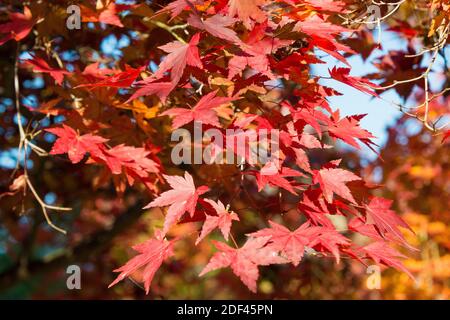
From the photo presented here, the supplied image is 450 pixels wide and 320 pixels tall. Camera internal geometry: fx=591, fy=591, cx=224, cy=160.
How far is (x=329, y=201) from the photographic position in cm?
162

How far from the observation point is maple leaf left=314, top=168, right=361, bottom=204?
5.33 ft

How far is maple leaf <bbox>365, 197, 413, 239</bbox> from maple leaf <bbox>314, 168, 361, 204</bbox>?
0.16 metres

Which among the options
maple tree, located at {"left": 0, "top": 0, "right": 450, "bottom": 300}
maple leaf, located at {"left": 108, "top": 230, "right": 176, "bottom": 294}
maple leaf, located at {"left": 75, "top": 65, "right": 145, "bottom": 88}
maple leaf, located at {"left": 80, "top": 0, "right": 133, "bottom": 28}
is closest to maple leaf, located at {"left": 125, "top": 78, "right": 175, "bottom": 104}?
maple tree, located at {"left": 0, "top": 0, "right": 450, "bottom": 300}

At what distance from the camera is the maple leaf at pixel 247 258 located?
150 cm

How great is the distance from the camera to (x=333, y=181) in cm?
165

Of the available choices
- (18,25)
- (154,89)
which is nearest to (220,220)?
(154,89)

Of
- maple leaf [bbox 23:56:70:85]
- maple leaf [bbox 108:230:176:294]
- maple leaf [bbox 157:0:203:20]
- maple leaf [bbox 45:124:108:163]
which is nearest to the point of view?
maple leaf [bbox 157:0:203:20]

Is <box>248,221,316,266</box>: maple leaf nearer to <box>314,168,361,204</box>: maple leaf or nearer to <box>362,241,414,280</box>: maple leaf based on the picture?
<box>314,168,361,204</box>: maple leaf

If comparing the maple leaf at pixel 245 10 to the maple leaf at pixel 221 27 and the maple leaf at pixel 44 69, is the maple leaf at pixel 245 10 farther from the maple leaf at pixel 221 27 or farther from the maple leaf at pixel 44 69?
the maple leaf at pixel 44 69

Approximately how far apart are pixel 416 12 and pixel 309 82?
3.31 feet

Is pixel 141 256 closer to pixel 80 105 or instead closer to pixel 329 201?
pixel 329 201

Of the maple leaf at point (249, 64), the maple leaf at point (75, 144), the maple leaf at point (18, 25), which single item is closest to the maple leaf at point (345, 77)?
the maple leaf at point (249, 64)

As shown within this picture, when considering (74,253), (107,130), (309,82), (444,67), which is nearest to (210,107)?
(309,82)

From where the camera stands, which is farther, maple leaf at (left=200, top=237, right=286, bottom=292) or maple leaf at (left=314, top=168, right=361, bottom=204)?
maple leaf at (left=314, top=168, right=361, bottom=204)
